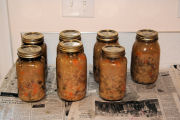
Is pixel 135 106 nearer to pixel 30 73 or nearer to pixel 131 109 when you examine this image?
pixel 131 109

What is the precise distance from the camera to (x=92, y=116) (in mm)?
924

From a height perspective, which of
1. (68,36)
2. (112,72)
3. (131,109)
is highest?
(68,36)

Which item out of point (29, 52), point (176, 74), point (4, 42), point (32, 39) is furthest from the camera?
point (4, 42)

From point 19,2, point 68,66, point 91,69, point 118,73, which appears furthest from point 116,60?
point 19,2

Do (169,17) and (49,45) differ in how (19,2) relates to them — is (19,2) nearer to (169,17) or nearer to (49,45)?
(49,45)

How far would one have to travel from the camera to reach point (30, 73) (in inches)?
37.7

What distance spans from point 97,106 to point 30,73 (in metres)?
0.24

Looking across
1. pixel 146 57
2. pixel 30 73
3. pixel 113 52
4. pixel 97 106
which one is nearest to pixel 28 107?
pixel 30 73

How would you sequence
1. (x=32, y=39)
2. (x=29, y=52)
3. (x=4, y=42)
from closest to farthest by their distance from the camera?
(x=29, y=52) → (x=32, y=39) → (x=4, y=42)

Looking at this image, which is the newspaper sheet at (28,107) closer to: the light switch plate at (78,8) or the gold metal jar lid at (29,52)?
the gold metal jar lid at (29,52)

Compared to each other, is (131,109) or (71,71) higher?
(71,71)

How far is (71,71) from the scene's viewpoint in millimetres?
966

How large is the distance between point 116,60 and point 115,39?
133mm

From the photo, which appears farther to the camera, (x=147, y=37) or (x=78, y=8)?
(x=78, y=8)
